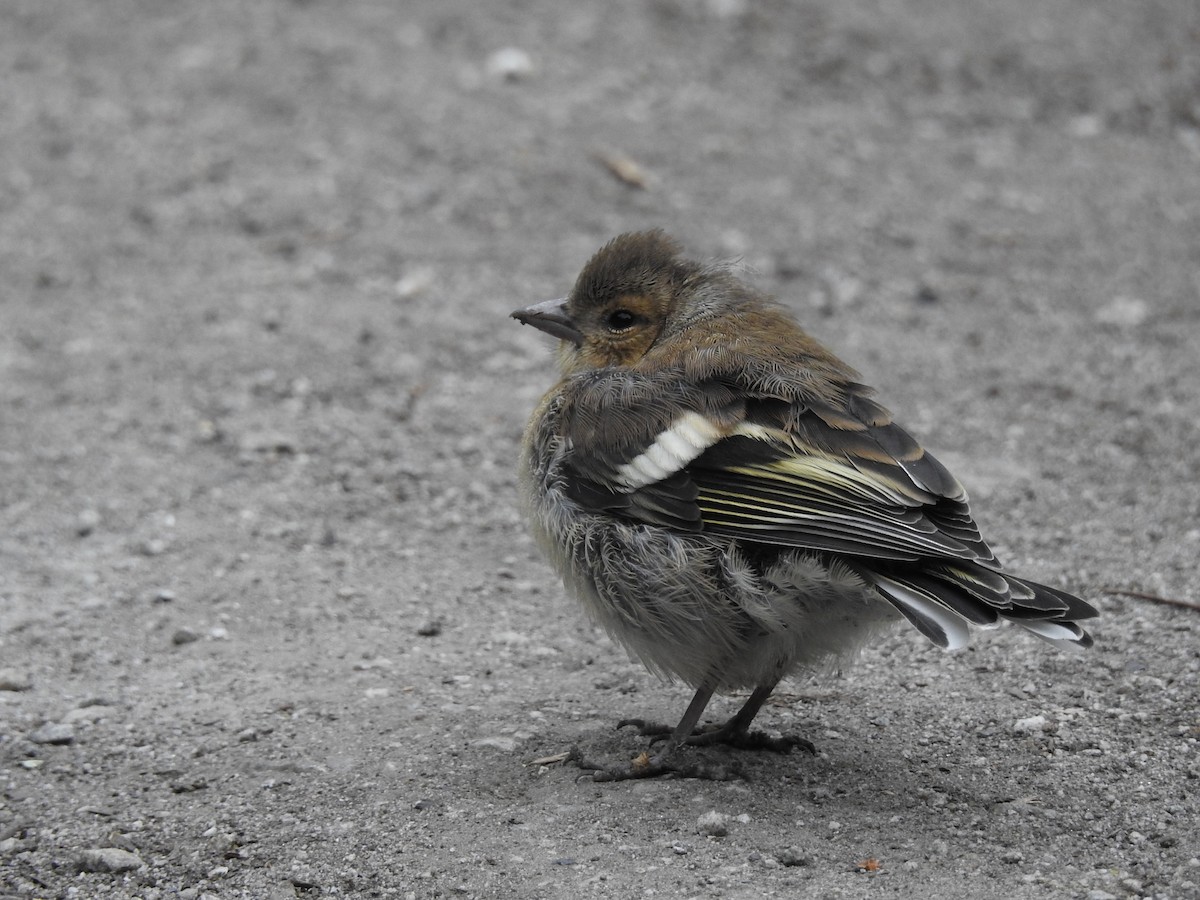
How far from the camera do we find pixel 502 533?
6.21m

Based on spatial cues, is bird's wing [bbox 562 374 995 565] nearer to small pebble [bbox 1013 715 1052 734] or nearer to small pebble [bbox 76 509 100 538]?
small pebble [bbox 1013 715 1052 734]

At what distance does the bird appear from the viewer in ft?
12.5

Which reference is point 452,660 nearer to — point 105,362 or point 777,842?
point 777,842

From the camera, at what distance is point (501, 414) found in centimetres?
715

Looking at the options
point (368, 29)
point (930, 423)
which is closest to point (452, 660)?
point (930, 423)

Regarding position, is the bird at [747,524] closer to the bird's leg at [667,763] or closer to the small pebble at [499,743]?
the bird's leg at [667,763]

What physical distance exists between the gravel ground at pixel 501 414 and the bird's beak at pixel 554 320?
113 cm

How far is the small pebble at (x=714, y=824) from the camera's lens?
3.95 meters

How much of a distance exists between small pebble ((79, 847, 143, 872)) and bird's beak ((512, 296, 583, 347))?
2239 millimetres

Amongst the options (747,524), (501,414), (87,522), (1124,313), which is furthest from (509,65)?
(747,524)

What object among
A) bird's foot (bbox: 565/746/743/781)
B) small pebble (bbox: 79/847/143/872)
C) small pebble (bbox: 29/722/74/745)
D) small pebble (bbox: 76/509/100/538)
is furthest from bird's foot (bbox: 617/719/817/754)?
small pebble (bbox: 76/509/100/538)

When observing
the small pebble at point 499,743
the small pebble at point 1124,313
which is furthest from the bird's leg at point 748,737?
the small pebble at point 1124,313

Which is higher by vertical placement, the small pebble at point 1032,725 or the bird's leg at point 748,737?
the small pebble at point 1032,725

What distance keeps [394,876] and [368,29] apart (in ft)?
26.0
